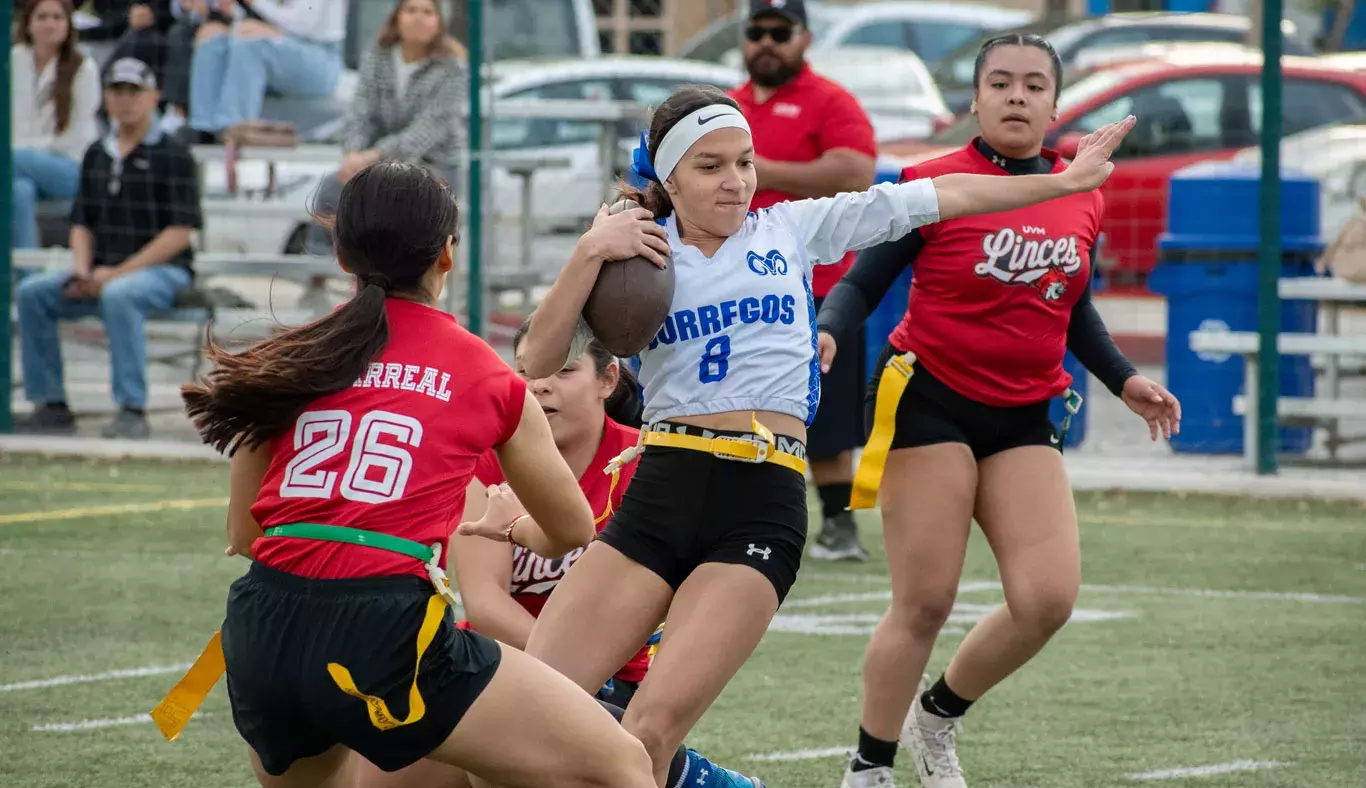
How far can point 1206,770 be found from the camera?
577 cm

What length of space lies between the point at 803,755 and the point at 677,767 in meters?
1.44

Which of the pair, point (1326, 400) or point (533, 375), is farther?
point (1326, 400)

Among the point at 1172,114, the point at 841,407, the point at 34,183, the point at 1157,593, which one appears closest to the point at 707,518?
the point at 1157,593

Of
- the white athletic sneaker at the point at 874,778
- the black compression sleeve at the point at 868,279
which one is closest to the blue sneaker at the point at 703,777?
the white athletic sneaker at the point at 874,778

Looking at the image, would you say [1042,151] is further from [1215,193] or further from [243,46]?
[243,46]

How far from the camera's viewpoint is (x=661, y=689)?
4.36 m

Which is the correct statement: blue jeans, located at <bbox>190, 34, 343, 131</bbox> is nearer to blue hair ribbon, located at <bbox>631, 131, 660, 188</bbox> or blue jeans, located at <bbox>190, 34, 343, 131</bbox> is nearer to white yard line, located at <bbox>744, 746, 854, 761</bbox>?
white yard line, located at <bbox>744, 746, 854, 761</bbox>

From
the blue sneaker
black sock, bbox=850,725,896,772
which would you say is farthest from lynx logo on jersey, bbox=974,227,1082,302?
the blue sneaker

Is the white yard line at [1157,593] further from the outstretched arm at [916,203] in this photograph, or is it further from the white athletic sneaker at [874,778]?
the outstretched arm at [916,203]

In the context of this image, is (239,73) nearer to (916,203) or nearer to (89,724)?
(89,724)

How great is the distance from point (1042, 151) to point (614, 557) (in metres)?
1.91

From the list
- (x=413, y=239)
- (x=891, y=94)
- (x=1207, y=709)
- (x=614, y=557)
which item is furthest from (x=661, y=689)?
(x=891, y=94)

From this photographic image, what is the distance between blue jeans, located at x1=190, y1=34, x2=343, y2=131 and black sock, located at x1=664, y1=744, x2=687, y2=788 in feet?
32.9

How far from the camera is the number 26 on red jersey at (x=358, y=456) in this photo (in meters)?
3.79
